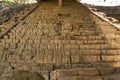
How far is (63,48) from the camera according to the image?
21.2ft

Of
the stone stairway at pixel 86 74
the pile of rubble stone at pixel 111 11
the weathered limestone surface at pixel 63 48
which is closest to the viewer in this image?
the stone stairway at pixel 86 74

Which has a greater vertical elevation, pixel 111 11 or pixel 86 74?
pixel 111 11

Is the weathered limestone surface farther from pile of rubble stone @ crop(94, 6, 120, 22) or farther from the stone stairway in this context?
pile of rubble stone @ crop(94, 6, 120, 22)

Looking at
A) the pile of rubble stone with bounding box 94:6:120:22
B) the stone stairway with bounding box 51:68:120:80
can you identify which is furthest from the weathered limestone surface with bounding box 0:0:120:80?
the pile of rubble stone with bounding box 94:6:120:22

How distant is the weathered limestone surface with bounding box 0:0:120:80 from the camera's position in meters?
4.96

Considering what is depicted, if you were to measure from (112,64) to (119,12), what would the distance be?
525 centimetres

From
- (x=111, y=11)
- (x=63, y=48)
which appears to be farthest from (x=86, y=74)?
(x=111, y=11)

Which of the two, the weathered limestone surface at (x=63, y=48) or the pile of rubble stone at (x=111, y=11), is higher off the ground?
the pile of rubble stone at (x=111, y=11)

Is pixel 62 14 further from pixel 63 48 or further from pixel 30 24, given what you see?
pixel 63 48

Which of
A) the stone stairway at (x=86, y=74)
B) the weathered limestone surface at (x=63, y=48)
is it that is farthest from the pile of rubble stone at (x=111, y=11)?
the stone stairway at (x=86, y=74)

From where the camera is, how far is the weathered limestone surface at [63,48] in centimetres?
496

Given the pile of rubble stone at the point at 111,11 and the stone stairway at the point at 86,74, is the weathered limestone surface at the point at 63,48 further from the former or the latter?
the pile of rubble stone at the point at 111,11

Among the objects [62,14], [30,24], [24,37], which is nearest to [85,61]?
[24,37]

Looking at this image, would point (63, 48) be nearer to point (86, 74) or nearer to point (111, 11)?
point (86, 74)
